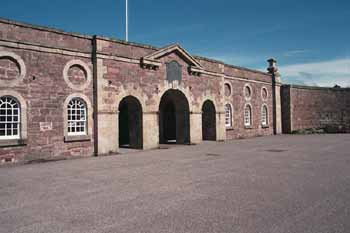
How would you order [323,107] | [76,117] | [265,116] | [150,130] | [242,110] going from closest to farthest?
1. [76,117]
2. [150,130]
3. [242,110]
4. [265,116]
5. [323,107]

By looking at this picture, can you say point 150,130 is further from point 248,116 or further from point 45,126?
point 248,116

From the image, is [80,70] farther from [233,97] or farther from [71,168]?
[233,97]

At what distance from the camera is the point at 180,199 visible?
6.36 metres

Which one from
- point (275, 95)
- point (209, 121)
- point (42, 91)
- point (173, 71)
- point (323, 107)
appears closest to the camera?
point (42, 91)

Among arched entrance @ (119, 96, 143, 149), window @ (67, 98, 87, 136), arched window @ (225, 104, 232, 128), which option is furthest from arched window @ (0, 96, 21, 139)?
arched window @ (225, 104, 232, 128)

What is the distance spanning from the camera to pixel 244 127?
83.9ft

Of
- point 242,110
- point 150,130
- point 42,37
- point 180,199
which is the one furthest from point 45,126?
point 242,110

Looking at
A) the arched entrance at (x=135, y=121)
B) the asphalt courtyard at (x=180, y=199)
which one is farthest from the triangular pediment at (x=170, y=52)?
the asphalt courtyard at (x=180, y=199)

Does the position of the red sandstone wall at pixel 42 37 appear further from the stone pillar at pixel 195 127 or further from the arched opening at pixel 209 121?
the arched opening at pixel 209 121

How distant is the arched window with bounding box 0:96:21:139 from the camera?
39.7ft

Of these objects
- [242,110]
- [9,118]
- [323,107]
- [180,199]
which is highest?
[323,107]

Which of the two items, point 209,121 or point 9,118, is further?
point 209,121

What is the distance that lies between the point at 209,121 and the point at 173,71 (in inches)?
225

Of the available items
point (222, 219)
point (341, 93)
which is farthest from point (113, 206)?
point (341, 93)
